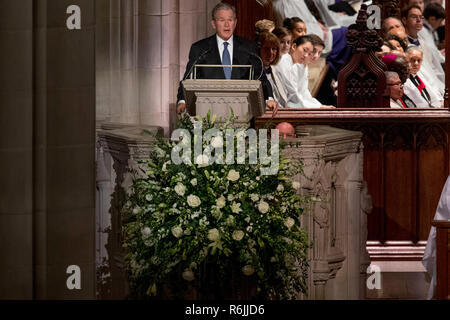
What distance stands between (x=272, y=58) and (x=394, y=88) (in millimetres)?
1191

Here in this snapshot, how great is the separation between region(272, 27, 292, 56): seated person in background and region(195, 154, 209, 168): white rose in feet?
15.8

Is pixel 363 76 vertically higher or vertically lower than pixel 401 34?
lower

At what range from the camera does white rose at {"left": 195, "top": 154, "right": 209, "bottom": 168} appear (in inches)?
297

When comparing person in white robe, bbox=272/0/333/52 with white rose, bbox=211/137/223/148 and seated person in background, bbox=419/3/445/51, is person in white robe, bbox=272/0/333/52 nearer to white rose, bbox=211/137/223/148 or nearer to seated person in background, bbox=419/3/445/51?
seated person in background, bbox=419/3/445/51

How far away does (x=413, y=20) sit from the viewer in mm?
14039

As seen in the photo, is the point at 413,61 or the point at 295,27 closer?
the point at 413,61

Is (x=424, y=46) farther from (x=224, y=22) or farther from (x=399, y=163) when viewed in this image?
(x=224, y=22)

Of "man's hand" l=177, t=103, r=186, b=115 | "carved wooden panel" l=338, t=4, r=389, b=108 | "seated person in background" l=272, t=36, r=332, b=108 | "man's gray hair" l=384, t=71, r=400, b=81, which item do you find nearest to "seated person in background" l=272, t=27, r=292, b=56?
"seated person in background" l=272, t=36, r=332, b=108

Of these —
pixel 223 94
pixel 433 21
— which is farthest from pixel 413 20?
pixel 223 94
